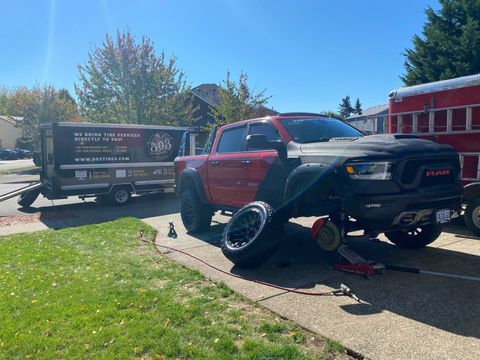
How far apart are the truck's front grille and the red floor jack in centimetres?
100

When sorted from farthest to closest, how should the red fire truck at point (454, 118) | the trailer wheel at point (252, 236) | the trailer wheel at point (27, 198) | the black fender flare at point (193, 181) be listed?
the trailer wheel at point (27, 198) < the black fender flare at point (193, 181) < the red fire truck at point (454, 118) < the trailer wheel at point (252, 236)

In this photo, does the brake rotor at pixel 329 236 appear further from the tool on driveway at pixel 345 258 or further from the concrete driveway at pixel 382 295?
the concrete driveway at pixel 382 295

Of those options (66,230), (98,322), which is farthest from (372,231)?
(66,230)

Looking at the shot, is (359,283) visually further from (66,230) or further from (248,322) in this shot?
(66,230)

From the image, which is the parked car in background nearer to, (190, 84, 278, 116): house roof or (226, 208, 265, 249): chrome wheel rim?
(190, 84, 278, 116): house roof

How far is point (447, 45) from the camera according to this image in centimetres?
1930

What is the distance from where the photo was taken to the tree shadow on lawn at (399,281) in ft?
12.0

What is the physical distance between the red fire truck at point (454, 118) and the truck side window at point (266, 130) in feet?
10.4

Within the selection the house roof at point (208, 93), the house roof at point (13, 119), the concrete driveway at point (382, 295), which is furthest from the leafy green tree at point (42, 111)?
the concrete driveway at point (382, 295)

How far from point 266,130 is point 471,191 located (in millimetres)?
3364

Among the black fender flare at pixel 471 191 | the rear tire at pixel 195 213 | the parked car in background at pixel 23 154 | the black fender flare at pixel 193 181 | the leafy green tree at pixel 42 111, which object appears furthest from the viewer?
the parked car in background at pixel 23 154

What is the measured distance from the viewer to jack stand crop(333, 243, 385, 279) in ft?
15.5

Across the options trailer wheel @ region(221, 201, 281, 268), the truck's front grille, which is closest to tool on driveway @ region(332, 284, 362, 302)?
trailer wheel @ region(221, 201, 281, 268)

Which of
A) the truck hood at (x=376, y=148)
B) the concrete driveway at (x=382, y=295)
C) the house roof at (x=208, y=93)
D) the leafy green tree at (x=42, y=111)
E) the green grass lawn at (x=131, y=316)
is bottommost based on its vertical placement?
the green grass lawn at (x=131, y=316)
